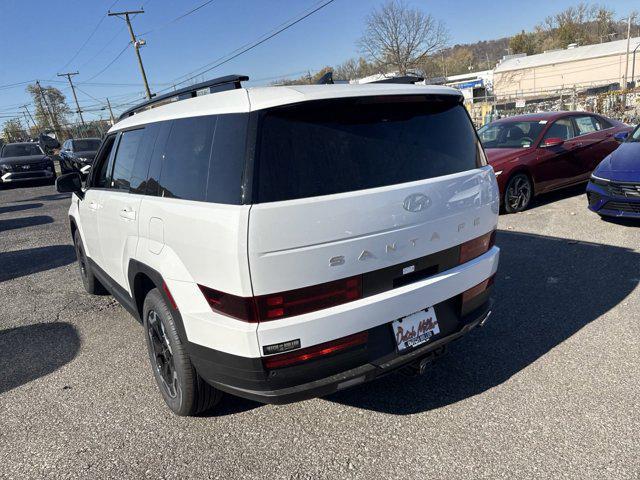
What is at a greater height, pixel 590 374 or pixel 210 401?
pixel 210 401

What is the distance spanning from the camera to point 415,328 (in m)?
2.48

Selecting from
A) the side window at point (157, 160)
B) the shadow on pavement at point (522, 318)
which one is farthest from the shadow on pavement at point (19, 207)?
the shadow on pavement at point (522, 318)

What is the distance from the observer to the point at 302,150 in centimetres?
214

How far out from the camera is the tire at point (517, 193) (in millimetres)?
7418

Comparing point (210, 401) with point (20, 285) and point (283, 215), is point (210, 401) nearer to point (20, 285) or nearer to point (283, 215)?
point (283, 215)

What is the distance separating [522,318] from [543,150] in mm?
4942

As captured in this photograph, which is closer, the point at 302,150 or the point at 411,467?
the point at 302,150

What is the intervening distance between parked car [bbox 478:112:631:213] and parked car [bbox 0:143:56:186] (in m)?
16.8

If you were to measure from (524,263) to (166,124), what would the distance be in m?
4.08

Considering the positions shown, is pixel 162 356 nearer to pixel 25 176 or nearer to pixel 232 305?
pixel 232 305

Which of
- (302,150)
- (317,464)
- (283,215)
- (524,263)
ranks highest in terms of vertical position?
(302,150)

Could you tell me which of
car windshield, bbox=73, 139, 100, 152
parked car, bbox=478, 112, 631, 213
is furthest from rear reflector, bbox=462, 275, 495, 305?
car windshield, bbox=73, 139, 100, 152

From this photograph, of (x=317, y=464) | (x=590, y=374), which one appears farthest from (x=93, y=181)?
(x=590, y=374)

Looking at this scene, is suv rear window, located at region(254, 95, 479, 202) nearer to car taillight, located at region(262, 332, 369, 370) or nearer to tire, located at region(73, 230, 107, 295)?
car taillight, located at region(262, 332, 369, 370)
